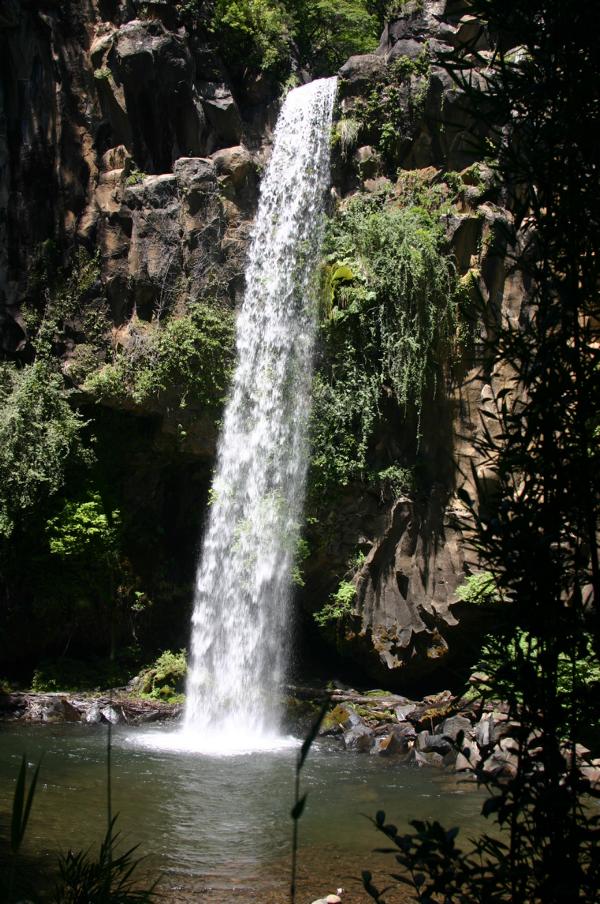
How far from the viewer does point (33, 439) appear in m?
12.9

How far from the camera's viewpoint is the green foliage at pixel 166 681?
12.9 m

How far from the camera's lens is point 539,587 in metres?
2.59

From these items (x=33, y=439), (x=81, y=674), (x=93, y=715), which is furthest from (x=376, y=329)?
(x=81, y=674)

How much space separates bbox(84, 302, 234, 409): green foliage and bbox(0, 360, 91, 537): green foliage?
0.68m

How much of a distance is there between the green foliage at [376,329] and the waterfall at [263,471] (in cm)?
44

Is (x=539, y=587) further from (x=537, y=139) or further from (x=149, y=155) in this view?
(x=149, y=155)

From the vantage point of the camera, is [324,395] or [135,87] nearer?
[324,395]

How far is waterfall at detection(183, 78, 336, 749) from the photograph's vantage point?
41.2 feet

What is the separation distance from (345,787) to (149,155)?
12.2m

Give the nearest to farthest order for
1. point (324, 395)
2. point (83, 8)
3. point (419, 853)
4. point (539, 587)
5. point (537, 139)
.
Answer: point (419, 853) < point (539, 587) < point (537, 139) < point (324, 395) < point (83, 8)

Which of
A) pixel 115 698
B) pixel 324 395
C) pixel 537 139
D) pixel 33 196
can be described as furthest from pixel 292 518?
pixel 537 139

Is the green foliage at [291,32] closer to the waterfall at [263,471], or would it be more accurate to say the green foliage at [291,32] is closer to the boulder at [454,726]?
the waterfall at [263,471]

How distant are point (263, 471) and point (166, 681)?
12.7 ft

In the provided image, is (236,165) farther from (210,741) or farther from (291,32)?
(210,741)
